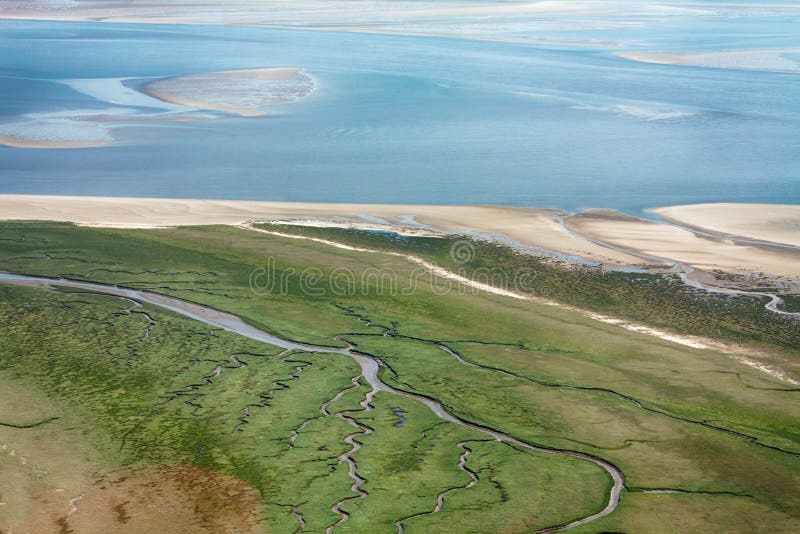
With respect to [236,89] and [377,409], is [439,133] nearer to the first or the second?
[236,89]

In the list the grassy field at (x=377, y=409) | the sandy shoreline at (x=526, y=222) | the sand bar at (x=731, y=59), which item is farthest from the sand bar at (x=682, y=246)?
the sand bar at (x=731, y=59)

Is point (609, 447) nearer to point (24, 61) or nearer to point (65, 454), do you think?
point (65, 454)

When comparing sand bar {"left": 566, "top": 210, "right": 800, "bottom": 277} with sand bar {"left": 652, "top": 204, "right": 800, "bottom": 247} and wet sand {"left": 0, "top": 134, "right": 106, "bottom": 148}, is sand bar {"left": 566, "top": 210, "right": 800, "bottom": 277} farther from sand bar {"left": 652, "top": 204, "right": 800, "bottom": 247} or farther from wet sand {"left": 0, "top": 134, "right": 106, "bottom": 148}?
wet sand {"left": 0, "top": 134, "right": 106, "bottom": 148}

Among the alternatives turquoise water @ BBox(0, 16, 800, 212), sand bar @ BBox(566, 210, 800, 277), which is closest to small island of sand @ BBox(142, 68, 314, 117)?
turquoise water @ BBox(0, 16, 800, 212)

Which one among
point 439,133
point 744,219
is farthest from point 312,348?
point 439,133

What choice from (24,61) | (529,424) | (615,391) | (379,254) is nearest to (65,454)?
(529,424)
